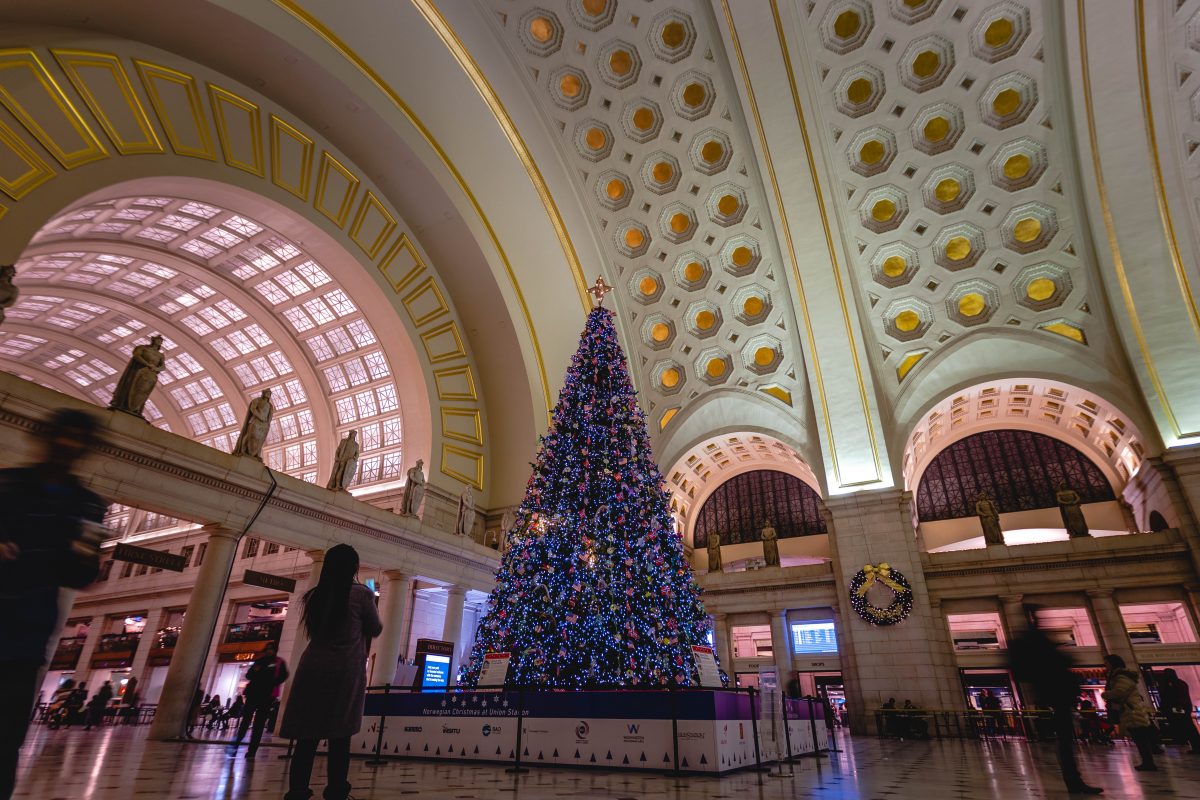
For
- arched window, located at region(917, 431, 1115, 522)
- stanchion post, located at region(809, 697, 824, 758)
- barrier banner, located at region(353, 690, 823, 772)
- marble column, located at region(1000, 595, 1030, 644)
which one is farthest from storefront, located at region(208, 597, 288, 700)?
arched window, located at region(917, 431, 1115, 522)

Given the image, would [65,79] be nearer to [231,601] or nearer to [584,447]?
[584,447]

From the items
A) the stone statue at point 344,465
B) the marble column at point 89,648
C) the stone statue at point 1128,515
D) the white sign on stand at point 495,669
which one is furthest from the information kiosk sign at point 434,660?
the stone statue at point 1128,515

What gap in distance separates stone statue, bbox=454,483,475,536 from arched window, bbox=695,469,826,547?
9.02 meters

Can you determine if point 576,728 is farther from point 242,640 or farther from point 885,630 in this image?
point 242,640

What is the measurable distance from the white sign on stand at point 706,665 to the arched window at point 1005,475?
1362cm

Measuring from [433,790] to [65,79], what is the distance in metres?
12.4

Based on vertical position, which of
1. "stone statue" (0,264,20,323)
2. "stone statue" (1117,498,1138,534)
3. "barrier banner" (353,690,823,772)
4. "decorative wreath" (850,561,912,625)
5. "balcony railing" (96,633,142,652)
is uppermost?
"stone statue" (0,264,20,323)

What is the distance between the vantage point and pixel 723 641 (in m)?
17.6

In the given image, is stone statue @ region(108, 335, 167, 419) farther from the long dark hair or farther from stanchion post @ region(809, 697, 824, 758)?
stanchion post @ region(809, 697, 824, 758)

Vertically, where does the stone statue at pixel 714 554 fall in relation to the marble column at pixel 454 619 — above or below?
above

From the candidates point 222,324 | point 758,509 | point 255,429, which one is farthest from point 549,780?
point 222,324

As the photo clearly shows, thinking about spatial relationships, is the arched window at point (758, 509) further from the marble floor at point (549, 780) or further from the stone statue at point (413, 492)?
the marble floor at point (549, 780)

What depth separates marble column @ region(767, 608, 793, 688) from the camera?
A: 54.1 feet

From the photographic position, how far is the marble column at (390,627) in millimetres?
12992
